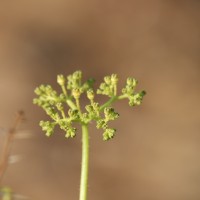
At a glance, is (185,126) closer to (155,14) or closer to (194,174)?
(194,174)

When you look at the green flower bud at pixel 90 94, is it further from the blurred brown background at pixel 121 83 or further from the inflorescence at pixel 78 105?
the blurred brown background at pixel 121 83

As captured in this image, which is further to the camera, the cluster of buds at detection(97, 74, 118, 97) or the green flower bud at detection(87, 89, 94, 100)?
the cluster of buds at detection(97, 74, 118, 97)

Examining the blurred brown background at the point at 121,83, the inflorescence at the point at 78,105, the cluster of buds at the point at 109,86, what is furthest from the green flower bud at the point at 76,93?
the blurred brown background at the point at 121,83

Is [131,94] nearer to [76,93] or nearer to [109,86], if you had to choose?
[109,86]

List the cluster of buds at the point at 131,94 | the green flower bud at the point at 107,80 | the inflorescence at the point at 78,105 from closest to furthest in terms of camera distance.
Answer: the inflorescence at the point at 78,105
the cluster of buds at the point at 131,94
the green flower bud at the point at 107,80

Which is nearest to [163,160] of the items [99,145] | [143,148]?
[143,148]

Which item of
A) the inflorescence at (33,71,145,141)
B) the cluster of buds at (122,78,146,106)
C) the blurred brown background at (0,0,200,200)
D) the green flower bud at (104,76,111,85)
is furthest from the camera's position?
the blurred brown background at (0,0,200,200)

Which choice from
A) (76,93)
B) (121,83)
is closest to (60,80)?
(76,93)

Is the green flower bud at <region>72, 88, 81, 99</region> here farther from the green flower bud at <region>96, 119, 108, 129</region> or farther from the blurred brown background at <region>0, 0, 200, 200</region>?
the blurred brown background at <region>0, 0, 200, 200</region>

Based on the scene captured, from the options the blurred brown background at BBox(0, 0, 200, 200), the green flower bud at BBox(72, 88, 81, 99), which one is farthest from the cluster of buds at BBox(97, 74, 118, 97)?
the blurred brown background at BBox(0, 0, 200, 200)
